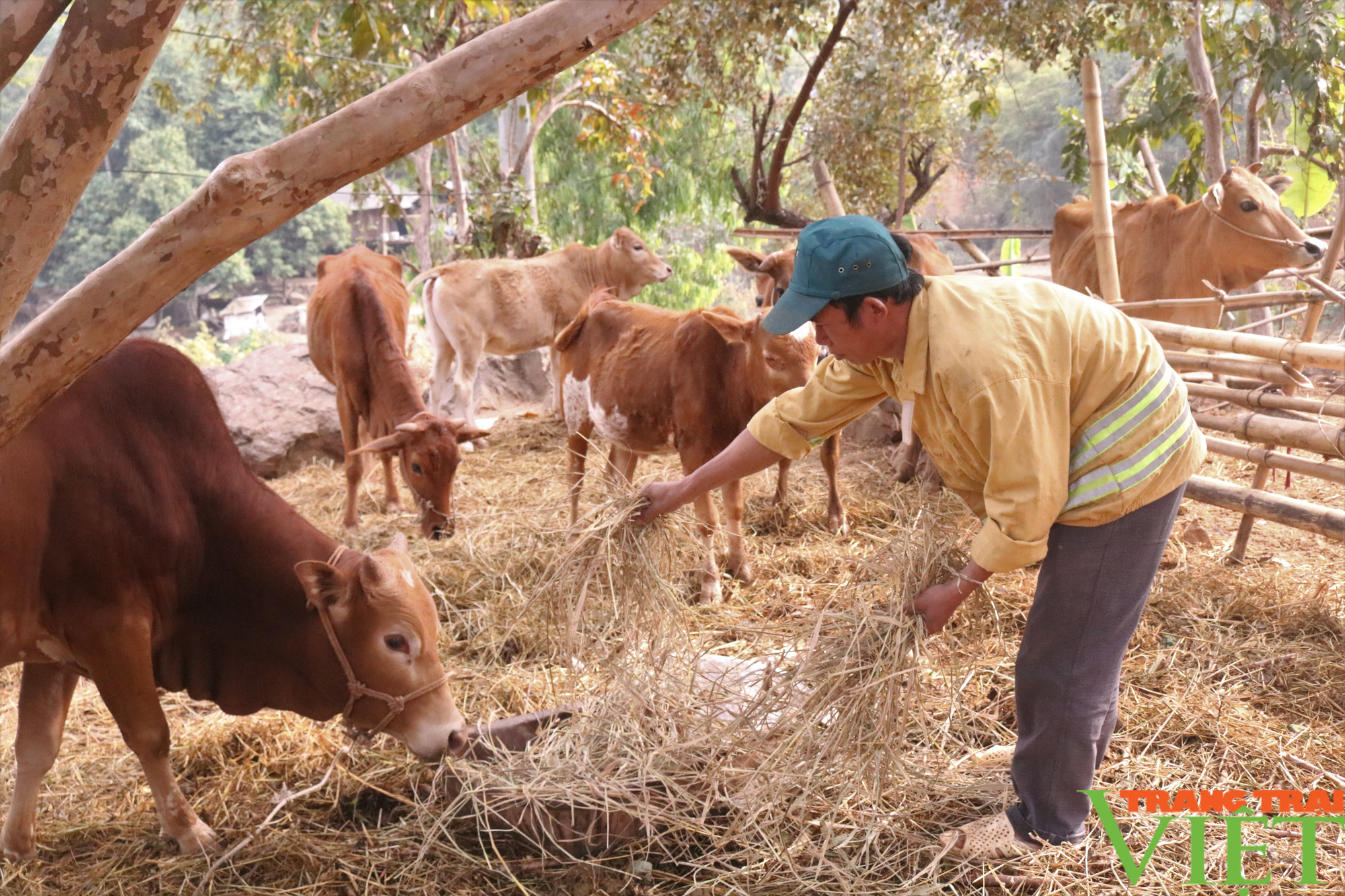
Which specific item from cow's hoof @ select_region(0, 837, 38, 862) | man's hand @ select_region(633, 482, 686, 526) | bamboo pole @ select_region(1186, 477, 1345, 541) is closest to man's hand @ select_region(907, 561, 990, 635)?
man's hand @ select_region(633, 482, 686, 526)

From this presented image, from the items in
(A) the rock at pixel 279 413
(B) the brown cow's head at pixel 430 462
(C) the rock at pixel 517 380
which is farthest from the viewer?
(C) the rock at pixel 517 380

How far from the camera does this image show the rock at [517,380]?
1245 cm

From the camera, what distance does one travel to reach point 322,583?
3086mm

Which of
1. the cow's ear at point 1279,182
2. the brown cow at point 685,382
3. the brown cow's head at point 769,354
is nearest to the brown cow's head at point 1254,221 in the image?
the cow's ear at point 1279,182

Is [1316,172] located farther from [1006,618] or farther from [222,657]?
[222,657]

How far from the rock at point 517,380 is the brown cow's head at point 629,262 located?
2.25 meters

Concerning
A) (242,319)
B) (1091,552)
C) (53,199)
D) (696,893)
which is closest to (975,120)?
(1091,552)

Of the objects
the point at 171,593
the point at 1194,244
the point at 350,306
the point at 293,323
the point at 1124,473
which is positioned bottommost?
the point at 293,323

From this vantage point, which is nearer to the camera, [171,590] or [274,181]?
[274,181]

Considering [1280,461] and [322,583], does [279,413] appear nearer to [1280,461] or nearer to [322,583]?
[322,583]

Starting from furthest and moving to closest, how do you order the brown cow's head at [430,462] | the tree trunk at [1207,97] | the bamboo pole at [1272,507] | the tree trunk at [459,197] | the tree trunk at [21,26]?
the tree trunk at [459,197] < the tree trunk at [1207,97] < the brown cow's head at [430,462] < the bamboo pole at [1272,507] < the tree trunk at [21,26]

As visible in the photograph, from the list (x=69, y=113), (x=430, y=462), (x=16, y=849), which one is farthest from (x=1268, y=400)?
(x=16, y=849)

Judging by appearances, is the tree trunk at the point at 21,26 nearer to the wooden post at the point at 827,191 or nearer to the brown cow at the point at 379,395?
the brown cow at the point at 379,395

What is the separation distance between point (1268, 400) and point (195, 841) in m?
5.27
